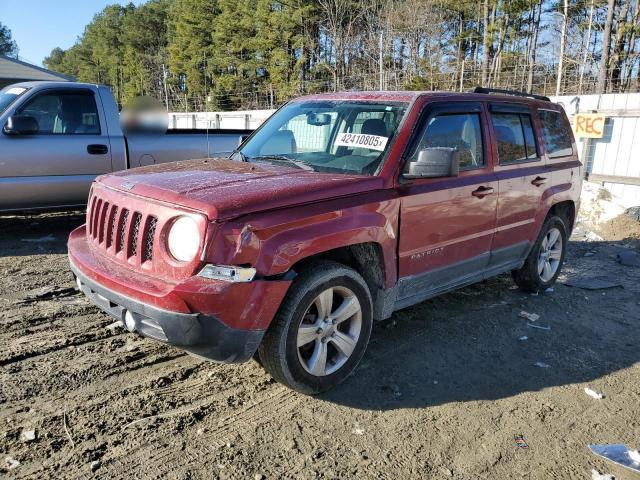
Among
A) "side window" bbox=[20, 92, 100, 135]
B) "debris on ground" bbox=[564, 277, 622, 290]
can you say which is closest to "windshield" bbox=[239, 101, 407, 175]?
"side window" bbox=[20, 92, 100, 135]

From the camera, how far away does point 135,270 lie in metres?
3.06

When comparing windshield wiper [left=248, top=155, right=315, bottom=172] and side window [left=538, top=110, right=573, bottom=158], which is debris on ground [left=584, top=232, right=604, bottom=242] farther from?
windshield wiper [left=248, top=155, right=315, bottom=172]

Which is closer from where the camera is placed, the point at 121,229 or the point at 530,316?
the point at 121,229

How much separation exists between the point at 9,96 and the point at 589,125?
10.8 metres

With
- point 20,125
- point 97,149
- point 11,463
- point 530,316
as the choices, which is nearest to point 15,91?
point 20,125

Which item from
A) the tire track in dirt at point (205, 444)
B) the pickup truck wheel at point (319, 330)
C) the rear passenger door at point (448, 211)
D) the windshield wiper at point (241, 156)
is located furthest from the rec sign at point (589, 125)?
the tire track in dirt at point (205, 444)

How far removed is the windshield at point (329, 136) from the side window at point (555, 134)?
7.10 feet

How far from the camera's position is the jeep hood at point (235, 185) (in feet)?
9.51

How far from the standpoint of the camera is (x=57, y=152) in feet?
21.9

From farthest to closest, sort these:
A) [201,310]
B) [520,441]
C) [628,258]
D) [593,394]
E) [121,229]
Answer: [628,258]
[593,394]
[121,229]
[520,441]
[201,310]

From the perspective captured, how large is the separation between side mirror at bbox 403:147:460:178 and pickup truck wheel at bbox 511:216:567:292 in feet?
7.44

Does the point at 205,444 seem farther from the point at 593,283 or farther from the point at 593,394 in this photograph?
the point at 593,283

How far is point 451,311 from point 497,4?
31055 millimetres

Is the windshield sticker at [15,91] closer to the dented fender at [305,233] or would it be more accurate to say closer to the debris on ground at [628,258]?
the dented fender at [305,233]
